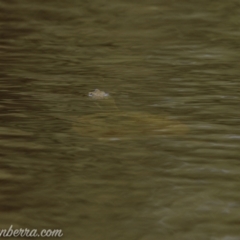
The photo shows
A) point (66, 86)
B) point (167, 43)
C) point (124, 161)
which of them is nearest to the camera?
point (124, 161)

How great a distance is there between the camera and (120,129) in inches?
106

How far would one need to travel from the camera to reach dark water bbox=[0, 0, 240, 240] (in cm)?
195

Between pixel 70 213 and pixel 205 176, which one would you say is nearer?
pixel 70 213

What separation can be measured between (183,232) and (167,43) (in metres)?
2.50

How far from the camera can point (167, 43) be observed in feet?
13.8

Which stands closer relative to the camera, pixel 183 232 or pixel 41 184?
pixel 183 232

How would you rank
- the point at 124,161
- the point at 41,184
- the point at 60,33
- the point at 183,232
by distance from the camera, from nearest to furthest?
the point at 183,232
the point at 41,184
the point at 124,161
the point at 60,33

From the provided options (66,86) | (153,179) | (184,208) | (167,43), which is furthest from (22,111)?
(167,43)

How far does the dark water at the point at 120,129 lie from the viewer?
195 cm

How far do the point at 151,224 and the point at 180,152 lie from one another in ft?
1.92

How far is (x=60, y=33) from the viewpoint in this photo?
451cm

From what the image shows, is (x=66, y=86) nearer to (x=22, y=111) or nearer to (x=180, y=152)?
(x=22, y=111)

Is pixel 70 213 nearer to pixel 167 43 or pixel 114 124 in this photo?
pixel 114 124

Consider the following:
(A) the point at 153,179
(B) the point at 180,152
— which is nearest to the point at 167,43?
(B) the point at 180,152
